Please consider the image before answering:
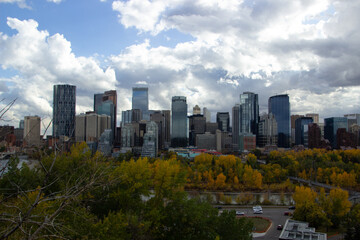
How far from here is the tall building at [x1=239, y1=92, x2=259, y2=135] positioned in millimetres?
124375

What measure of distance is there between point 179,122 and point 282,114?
42.5 meters

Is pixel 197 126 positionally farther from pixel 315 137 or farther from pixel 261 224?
pixel 261 224

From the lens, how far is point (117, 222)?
837 cm

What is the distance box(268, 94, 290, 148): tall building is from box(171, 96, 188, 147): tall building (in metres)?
37.5

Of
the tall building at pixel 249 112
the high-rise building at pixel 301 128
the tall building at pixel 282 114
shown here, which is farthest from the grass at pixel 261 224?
the tall building at pixel 249 112

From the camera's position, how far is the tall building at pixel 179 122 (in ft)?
376

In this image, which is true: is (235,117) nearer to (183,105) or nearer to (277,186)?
(183,105)

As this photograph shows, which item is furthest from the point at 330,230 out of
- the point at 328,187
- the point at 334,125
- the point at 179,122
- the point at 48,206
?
the point at 179,122

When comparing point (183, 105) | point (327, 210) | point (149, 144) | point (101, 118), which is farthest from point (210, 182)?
point (183, 105)

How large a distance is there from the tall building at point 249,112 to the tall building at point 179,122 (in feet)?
86.4

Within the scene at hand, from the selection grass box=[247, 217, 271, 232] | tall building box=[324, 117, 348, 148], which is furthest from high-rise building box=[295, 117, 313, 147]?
grass box=[247, 217, 271, 232]

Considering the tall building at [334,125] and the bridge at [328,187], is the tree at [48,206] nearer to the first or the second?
the bridge at [328,187]

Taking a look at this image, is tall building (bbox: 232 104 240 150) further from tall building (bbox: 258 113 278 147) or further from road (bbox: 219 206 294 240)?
road (bbox: 219 206 294 240)

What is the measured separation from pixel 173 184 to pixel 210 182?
21111 mm
